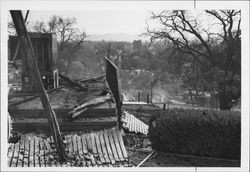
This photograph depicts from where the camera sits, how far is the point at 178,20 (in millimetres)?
5359

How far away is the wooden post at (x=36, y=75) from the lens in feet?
17.4

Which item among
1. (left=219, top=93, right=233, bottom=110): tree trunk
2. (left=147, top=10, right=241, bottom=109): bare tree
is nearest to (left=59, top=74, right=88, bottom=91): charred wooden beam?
(left=147, top=10, right=241, bottom=109): bare tree

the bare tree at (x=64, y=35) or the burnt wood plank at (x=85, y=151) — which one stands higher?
the bare tree at (x=64, y=35)

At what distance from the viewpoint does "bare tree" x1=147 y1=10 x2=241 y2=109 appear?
5.31m

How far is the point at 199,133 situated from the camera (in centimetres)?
535

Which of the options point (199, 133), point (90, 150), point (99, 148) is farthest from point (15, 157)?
point (199, 133)

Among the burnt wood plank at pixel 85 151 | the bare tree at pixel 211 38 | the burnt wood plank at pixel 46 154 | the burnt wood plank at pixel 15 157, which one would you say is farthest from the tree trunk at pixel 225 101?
the burnt wood plank at pixel 15 157

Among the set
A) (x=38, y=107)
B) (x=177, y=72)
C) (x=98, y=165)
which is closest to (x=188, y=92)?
(x=177, y=72)

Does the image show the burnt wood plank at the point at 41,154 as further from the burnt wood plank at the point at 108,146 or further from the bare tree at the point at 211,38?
the bare tree at the point at 211,38

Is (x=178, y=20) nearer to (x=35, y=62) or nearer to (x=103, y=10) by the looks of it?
(x=103, y=10)

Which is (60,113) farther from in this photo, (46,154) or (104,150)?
(104,150)

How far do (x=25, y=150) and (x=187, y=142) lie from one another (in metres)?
1.78

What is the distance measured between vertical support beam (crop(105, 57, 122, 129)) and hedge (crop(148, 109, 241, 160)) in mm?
391

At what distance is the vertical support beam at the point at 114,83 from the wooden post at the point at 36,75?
0.69 m
